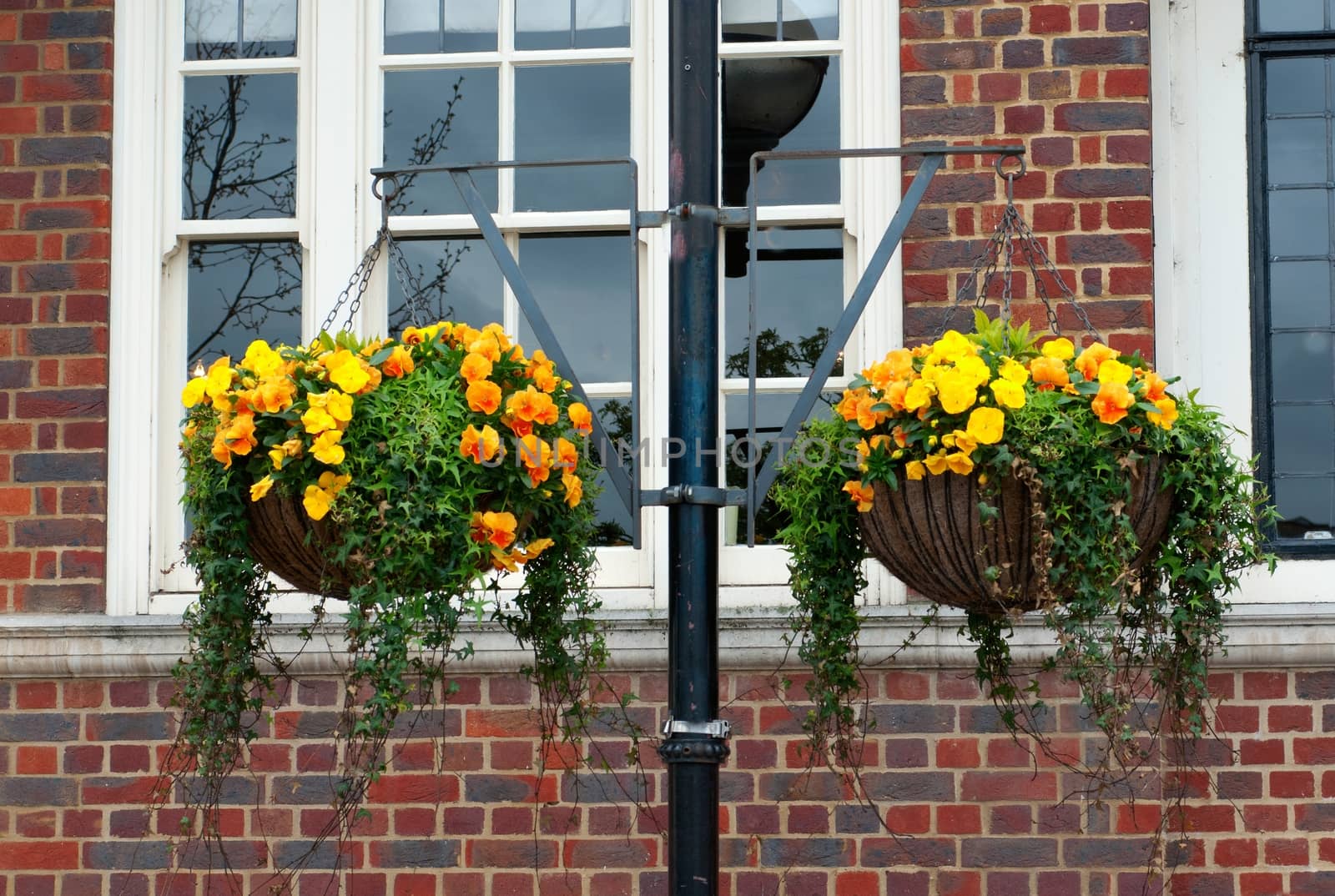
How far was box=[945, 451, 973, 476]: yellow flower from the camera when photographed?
234 cm

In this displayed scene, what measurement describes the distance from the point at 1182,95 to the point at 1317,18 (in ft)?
1.37

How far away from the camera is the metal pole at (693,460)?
224 cm

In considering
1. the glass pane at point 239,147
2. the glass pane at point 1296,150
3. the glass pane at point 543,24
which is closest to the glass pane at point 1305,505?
the glass pane at point 1296,150

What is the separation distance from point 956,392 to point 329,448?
3.19 ft

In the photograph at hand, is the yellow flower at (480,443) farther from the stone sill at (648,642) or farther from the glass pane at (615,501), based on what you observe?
the glass pane at (615,501)

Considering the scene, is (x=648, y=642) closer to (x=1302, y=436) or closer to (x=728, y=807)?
(x=728, y=807)

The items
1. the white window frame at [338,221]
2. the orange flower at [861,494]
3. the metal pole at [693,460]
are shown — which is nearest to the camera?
the metal pole at [693,460]

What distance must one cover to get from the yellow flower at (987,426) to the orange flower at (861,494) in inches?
8.4

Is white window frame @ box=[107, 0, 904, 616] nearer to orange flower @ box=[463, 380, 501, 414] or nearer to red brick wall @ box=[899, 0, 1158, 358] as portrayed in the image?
red brick wall @ box=[899, 0, 1158, 358]

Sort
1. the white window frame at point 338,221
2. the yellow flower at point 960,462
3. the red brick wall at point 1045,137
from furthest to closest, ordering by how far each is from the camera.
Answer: the white window frame at point 338,221
the red brick wall at point 1045,137
the yellow flower at point 960,462

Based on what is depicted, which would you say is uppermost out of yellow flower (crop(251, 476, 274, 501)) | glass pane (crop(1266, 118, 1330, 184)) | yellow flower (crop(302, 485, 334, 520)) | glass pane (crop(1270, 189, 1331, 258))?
glass pane (crop(1266, 118, 1330, 184))

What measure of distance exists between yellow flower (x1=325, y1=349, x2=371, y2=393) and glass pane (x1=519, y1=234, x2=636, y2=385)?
5.52 feet

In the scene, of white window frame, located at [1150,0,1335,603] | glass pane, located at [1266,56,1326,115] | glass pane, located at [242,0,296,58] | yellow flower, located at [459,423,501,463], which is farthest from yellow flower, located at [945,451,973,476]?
glass pane, located at [242,0,296,58]

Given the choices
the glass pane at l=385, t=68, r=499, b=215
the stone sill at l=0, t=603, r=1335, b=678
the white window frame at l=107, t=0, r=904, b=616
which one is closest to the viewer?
the stone sill at l=0, t=603, r=1335, b=678
